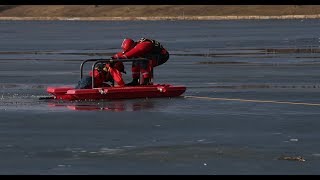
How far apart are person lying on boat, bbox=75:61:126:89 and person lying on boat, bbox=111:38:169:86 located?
264 mm

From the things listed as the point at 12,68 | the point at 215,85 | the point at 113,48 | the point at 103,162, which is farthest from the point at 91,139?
the point at 113,48

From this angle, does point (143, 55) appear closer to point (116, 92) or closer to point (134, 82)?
point (134, 82)

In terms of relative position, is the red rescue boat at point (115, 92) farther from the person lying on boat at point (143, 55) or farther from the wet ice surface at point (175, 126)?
the person lying on boat at point (143, 55)

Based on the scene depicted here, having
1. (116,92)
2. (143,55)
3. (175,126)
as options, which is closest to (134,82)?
(143,55)

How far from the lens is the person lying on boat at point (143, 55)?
26.4 m

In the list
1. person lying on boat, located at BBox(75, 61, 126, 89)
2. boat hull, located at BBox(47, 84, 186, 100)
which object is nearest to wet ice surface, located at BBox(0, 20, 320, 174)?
boat hull, located at BBox(47, 84, 186, 100)

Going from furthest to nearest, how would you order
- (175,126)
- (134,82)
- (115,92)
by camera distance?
1. (134,82)
2. (115,92)
3. (175,126)

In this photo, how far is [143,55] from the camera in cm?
2653

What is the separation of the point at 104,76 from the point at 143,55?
1004mm

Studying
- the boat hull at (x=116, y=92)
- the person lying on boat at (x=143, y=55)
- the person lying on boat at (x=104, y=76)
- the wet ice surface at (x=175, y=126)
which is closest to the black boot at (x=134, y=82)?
the person lying on boat at (x=143, y=55)

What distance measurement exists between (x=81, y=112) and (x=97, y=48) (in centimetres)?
3397

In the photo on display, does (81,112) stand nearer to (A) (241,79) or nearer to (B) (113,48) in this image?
(A) (241,79)

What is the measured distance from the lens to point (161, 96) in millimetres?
26406

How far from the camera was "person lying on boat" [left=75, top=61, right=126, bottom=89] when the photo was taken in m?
26.4
